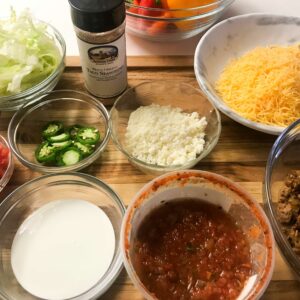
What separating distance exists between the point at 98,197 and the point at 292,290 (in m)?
0.63

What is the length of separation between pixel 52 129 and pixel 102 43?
1.17 feet

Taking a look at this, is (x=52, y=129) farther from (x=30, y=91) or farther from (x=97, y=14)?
(x=97, y=14)

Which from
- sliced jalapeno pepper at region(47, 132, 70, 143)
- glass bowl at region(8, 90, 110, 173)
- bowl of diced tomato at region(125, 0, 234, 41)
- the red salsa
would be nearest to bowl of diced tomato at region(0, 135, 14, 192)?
glass bowl at region(8, 90, 110, 173)

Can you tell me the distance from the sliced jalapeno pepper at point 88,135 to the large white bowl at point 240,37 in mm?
471

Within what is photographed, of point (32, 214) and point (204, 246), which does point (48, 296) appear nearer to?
point (32, 214)

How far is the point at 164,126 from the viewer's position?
1.36 metres

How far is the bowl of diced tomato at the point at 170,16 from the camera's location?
154 centimetres

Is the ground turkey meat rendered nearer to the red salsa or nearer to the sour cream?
the red salsa

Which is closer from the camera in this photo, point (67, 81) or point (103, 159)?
point (103, 159)

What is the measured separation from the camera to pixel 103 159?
53.4 inches

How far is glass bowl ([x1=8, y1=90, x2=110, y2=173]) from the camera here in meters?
1.39

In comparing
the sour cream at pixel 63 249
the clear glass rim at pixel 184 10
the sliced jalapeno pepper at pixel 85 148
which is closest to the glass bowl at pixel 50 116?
the sliced jalapeno pepper at pixel 85 148

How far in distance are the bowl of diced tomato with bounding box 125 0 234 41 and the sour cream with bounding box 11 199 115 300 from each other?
2.55 ft

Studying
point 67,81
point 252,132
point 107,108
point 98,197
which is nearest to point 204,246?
point 98,197
